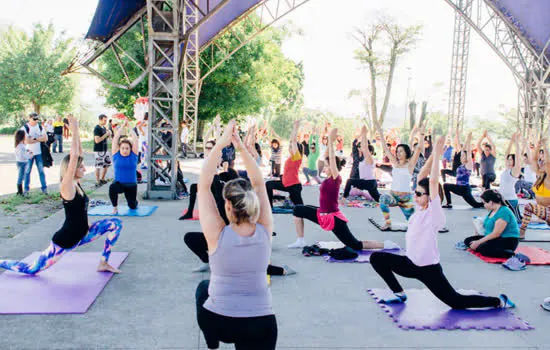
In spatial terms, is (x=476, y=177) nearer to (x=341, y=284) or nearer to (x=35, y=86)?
(x=341, y=284)

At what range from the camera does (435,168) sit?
412cm

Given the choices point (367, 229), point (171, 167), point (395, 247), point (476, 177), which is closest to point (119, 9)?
point (171, 167)

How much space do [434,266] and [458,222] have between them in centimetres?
489

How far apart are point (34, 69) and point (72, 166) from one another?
34131 mm

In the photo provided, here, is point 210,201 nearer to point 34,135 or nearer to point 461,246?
point 461,246

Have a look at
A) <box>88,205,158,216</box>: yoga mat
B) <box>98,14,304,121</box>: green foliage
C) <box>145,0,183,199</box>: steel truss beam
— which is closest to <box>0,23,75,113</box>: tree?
<box>98,14,304,121</box>: green foliage

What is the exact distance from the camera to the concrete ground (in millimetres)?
3730

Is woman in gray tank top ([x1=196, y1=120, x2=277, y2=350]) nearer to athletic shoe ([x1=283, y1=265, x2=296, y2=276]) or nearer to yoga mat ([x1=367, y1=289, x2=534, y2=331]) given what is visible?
yoga mat ([x1=367, y1=289, x2=534, y2=331])

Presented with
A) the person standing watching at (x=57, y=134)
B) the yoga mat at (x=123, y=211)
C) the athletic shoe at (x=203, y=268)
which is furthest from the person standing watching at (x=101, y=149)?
the person standing watching at (x=57, y=134)

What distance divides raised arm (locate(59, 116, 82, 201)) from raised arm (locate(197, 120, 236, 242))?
2.32 metres

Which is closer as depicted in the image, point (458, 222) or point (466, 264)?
point (466, 264)

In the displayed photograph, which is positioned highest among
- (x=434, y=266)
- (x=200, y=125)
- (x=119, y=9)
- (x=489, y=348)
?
(x=119, y=9)

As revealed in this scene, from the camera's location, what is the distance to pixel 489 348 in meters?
3.70

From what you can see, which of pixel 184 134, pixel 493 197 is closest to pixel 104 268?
pixel 493 197
